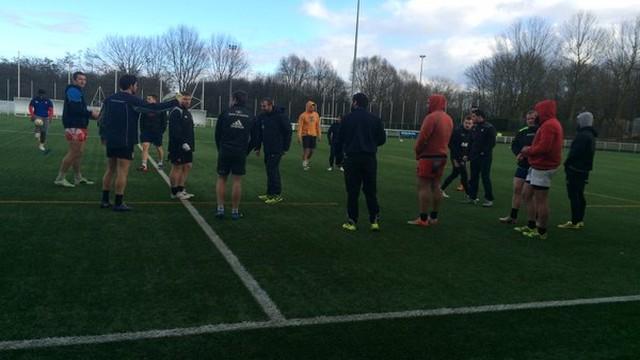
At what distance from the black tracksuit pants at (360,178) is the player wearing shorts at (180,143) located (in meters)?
3.15

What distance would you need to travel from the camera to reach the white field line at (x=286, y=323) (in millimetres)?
3574

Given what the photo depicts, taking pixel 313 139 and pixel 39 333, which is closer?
pixel 39 333

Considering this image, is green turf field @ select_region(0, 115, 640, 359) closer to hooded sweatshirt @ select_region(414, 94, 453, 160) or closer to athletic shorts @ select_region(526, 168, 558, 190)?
athletic shorts @ select_region(526, 168, 558, 190)

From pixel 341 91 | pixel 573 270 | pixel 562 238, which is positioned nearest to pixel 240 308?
pixel 573 270

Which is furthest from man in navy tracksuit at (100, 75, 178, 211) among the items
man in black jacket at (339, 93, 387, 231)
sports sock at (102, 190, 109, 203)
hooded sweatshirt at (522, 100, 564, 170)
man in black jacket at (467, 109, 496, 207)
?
man in black jacket at (467, 109, 496, 207)

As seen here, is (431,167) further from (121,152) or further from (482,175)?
(121,152)

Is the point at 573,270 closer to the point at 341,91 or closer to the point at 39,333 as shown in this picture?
the point at 39,333

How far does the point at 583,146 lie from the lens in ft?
27.7

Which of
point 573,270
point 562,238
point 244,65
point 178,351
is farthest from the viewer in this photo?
point 244,65

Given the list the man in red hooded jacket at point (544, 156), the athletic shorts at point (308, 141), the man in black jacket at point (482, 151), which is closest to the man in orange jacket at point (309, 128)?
the athletic shorts at point (308, 141)

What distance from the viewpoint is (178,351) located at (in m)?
3.54

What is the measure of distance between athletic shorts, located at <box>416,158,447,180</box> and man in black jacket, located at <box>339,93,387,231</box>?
81cm

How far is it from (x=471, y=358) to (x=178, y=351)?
6.44 ft

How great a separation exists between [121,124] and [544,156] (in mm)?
6015
